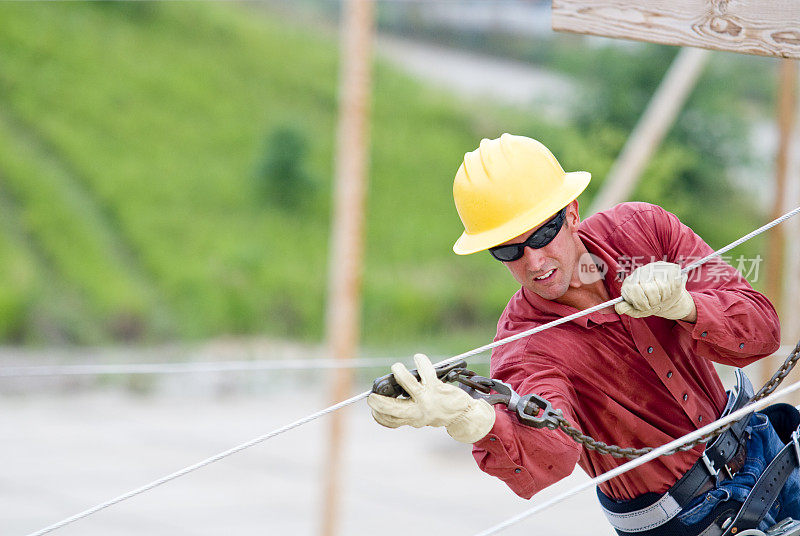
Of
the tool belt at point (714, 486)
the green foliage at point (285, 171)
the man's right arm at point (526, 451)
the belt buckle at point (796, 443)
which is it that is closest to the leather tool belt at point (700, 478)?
the tool belt at point (714, 486)

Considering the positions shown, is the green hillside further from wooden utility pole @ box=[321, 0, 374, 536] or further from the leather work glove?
the leather work glove

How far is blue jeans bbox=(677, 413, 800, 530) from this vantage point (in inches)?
81.3

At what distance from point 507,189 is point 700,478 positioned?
0.73 metres

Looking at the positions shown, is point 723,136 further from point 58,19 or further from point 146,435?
point 58,19

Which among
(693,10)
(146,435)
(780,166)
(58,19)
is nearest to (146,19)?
(58,19)

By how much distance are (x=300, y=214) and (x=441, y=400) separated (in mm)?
7752

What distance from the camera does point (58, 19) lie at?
952 centimetres

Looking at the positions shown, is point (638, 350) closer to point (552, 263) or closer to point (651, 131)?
point (552, 263)

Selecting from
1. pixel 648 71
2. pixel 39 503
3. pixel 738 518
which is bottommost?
pixel 738 518

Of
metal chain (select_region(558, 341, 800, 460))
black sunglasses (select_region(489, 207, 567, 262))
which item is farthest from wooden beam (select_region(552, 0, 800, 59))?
metal chain (select_region(558, 341, 800, 460))

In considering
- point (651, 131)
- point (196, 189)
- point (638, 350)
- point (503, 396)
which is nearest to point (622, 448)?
point (638, 350)

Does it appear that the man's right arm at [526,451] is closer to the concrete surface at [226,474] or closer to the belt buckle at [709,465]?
the belt buckle at [709,465]

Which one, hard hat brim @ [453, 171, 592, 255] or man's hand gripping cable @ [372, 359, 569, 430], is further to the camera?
hard hat brim @ [453, 171, 592, 255]

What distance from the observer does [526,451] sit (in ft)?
5.86
